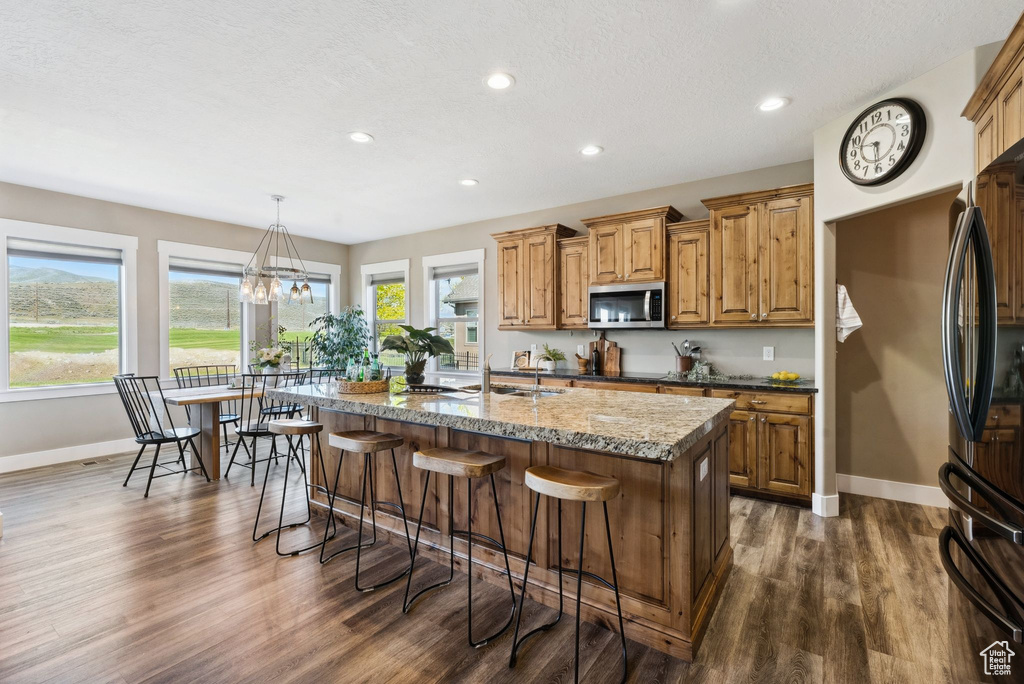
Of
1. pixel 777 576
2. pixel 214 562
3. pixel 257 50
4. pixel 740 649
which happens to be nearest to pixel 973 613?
pixel 740 649

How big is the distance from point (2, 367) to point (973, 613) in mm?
6864

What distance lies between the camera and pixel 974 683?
1222mm

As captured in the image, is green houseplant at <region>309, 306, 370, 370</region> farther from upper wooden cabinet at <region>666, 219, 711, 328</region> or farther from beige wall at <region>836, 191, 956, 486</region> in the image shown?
beige wall at <region>836, 191, 956, 486</region>

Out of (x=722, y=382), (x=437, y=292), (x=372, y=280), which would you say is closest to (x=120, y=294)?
(x=372, y=280)

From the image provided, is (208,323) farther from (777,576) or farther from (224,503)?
(777,576)

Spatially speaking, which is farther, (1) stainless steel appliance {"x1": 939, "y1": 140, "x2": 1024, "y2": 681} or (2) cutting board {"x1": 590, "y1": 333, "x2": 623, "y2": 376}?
(2) cutting board {"x1": 590, "y1": 333, "x2": 623, "y2": 376}

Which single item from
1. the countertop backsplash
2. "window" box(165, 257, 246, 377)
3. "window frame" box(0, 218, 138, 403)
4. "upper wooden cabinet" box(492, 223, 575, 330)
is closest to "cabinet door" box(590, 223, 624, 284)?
"upper wooden cabinet" box(492, 223, 575, 330)

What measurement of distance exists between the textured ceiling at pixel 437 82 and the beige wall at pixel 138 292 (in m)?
0.33

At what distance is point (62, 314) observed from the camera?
481 centimetres

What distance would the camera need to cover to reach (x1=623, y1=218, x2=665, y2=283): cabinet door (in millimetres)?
4336

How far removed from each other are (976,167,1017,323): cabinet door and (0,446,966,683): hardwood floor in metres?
1.46

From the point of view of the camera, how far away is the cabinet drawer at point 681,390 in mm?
3865

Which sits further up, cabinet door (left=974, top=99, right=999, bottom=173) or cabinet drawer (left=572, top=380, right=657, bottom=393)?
cabinet door (left=974, top=99, right=999, bottom=173)

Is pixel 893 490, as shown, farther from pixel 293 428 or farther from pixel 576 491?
pixel 293 428
